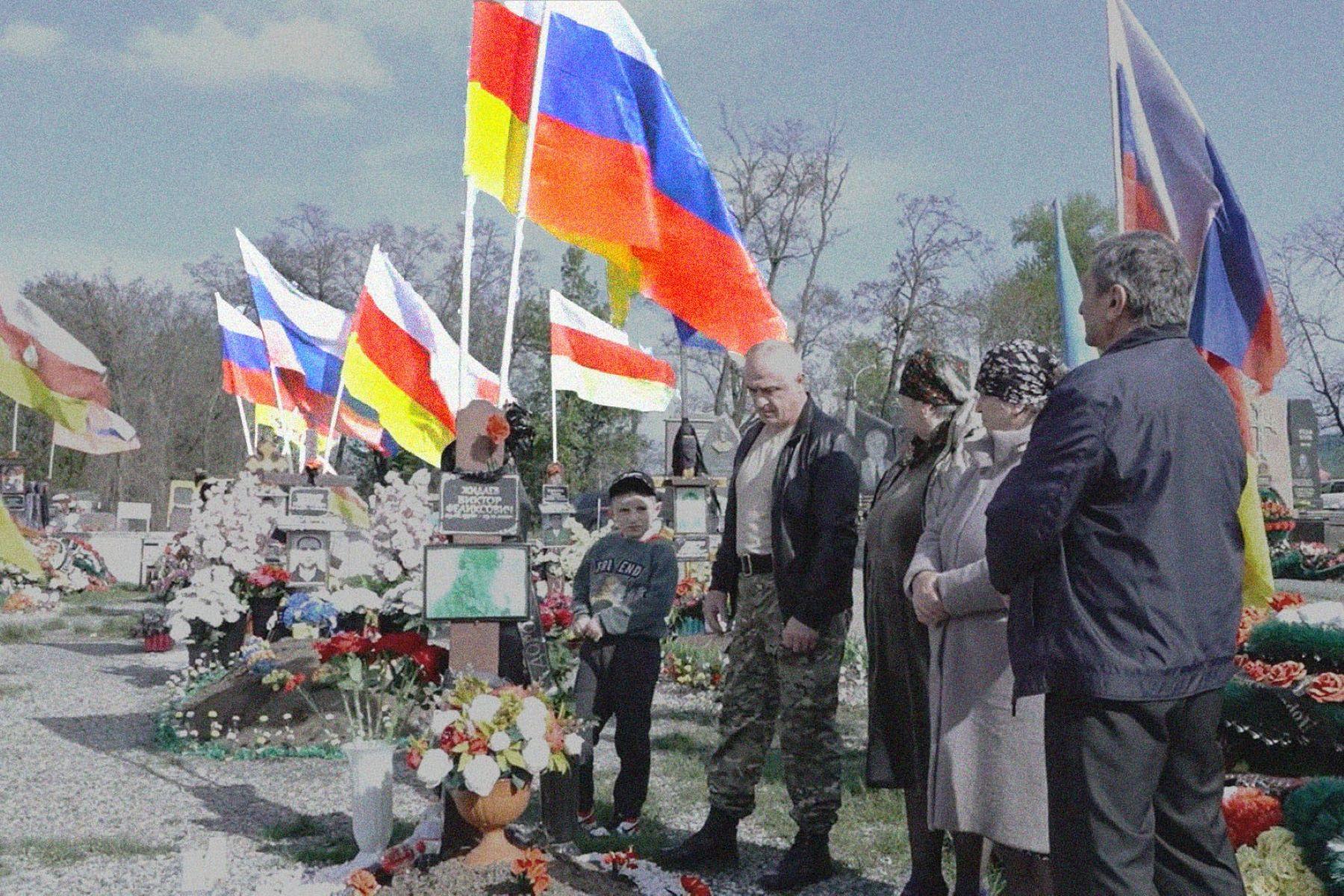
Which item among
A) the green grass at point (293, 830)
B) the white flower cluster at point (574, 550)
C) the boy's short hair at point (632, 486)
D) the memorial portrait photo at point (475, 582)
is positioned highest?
the boy's short hair at point (632, 486)

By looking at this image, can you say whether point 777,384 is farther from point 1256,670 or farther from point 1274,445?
point 1274,445

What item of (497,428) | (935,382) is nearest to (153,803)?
(497,428)

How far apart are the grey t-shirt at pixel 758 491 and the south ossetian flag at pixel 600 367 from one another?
13052mm

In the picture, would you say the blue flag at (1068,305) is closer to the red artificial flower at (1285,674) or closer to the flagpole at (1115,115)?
the flagpole at (1115,115)

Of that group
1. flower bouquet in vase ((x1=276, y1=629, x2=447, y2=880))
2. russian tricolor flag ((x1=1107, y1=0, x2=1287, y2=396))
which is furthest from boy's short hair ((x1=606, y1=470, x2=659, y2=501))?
russian tricolor flag ((x1=1107, y1=0, x2=1287, y2=396))

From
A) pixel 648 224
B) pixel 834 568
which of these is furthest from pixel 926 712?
pixel 648 224

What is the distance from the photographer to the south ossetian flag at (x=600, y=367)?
703 inches

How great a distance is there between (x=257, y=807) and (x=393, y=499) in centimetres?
326

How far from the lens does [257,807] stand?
6184mm

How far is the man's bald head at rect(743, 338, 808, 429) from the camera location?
15.2 feet

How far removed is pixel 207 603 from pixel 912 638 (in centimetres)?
679

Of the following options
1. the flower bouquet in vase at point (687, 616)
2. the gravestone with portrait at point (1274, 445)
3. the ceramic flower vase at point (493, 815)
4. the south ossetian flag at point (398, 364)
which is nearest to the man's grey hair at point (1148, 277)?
the ceramic flower vase at point (493, 815)

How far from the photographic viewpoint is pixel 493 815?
4.13 metres

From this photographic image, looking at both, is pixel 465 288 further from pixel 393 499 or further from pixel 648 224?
pixel 393 499
